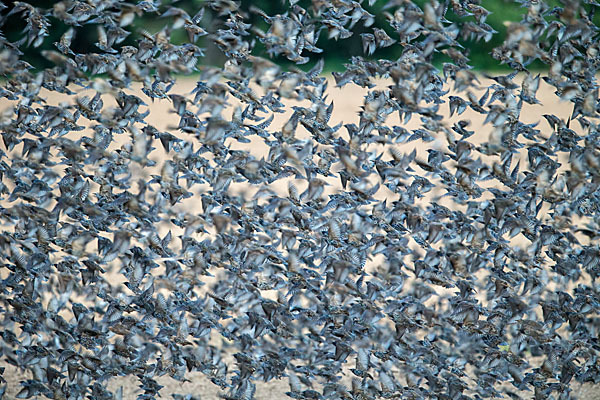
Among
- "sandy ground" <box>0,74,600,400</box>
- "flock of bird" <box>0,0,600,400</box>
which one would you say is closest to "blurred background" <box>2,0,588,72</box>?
"sandy ground" <box>0,74,600,400</box>

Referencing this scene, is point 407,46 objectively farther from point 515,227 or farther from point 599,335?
point 599,335

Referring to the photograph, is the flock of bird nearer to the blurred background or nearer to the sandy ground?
the sandy ground

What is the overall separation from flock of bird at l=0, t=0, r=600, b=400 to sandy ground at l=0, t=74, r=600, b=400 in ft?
1.01

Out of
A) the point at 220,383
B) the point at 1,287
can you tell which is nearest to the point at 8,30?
the point at 1,287

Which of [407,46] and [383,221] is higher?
[407,46]

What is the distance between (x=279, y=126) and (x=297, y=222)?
3.45 meters

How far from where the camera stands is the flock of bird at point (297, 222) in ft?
7.72

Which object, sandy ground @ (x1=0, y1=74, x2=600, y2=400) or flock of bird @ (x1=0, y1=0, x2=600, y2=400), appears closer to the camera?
flock of bird @ (x1=0, y1=0, x2=600, y2=400)

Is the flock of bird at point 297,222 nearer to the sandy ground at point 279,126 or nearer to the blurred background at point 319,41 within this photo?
the sandy ground at point 279,126

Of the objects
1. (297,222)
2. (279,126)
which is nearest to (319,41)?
(279,126)

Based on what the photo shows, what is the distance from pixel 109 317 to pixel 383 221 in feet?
3.47

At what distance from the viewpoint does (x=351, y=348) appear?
7.96 feet

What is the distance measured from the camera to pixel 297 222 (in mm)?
2432

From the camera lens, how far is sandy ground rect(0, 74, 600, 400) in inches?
114
